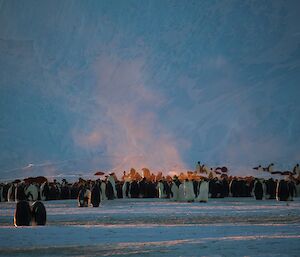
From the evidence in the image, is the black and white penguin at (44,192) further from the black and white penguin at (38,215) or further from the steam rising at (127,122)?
the steam rising at (127,122)

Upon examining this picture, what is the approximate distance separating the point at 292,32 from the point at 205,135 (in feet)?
45.3

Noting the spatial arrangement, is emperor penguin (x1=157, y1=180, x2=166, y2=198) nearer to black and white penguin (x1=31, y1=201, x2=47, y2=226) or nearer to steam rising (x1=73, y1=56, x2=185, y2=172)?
black and white penguin (x1=31, y1=201, x2=47, y2=226)

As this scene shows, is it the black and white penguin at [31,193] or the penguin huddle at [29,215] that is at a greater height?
the black and white penguin at [31,193]

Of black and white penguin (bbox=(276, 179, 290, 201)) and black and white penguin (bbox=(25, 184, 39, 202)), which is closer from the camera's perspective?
black and white penguin (bbox=(276, 179, 290, 201))

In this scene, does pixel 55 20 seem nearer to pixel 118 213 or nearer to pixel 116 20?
pixel 116 20

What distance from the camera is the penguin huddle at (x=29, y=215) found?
44.0 feet

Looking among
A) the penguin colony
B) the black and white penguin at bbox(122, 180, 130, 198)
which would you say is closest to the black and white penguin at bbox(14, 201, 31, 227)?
the penguin colony

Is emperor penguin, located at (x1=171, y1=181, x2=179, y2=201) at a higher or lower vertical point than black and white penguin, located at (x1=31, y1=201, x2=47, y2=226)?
higher

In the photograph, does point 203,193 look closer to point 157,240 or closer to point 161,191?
point 161,191

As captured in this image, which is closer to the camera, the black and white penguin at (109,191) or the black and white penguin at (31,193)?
the black and white penguin at (31,193)

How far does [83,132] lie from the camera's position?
231 ft

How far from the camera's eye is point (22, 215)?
13.4 meters

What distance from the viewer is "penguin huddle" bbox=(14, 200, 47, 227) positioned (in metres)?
13.4

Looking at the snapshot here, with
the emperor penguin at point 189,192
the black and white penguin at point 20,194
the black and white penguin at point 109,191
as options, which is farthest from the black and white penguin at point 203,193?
the black and white penguin at point 20,194
